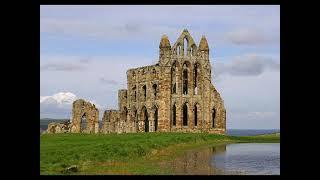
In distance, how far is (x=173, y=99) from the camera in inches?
3189

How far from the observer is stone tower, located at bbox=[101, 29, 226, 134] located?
79.9m

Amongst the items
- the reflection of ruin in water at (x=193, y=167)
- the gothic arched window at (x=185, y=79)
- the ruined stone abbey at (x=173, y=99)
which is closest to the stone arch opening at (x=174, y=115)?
the ruined stone abbey at (x=173, y=99)

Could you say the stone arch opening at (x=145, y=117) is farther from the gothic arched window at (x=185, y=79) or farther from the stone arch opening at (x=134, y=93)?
the gothic arched window at (x=185, y=79)

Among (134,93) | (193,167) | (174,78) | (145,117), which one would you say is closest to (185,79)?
(174,78)

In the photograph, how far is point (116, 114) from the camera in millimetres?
88188

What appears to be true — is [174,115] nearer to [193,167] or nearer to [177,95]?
[177,95]

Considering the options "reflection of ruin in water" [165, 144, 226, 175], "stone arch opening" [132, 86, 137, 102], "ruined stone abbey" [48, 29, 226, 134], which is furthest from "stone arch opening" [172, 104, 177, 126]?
"reflection of ruin in water" [165, 144, 226, 175]

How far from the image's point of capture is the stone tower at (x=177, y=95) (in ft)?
262

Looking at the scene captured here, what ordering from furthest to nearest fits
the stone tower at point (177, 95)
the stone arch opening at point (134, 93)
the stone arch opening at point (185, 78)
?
the stone arch opening at point (134, 93), the stone arch opening at point (185, 78), the stone tower at point (177, 95)

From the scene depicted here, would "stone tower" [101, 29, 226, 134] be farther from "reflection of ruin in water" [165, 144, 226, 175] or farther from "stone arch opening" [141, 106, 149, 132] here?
"reflection of ruin in water" [165, 144, 226, 175]

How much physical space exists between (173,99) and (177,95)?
932 millimetres
